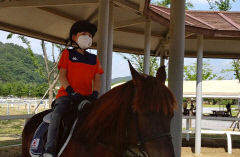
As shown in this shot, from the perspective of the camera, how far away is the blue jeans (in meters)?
2.89

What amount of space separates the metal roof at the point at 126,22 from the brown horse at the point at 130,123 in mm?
5801

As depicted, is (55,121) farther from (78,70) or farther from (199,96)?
(199,96)

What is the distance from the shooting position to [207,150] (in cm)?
1175

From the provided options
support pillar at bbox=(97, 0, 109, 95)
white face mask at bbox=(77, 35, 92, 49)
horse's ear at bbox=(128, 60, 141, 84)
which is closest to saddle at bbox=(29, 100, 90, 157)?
white face mask at bbox=(77, 35, 92, 49)

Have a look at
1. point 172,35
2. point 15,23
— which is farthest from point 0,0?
point 172,35

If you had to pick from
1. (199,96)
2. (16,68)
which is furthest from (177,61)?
(16,68)

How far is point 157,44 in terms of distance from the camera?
16.8 meters

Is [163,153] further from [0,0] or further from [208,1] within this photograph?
[208,1]

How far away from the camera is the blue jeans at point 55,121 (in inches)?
114

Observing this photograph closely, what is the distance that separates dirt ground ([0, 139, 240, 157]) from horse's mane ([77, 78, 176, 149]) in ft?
24.3

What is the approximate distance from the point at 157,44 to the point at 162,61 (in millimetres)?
1249

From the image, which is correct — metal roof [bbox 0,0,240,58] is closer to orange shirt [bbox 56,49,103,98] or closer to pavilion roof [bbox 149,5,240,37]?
pavilion roof [bbox 149,5,240,37]

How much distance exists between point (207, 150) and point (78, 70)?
32.6 feet

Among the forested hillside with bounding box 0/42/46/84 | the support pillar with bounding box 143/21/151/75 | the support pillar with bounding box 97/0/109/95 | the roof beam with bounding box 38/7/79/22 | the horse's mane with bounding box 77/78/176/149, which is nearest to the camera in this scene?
the horse's mane with bounding box 77/78/176/149
